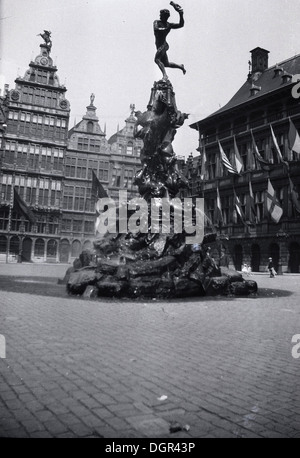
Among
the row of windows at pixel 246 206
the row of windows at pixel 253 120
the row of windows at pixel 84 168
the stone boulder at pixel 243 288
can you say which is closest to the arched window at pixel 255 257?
the row of windows at pixel 246 206

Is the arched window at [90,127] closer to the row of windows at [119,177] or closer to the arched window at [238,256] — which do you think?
the row of windows at [119,177]

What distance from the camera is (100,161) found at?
5062 cm

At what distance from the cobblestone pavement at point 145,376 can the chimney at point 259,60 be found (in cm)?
4110

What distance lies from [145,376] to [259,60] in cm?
4540

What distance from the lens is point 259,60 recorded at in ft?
140

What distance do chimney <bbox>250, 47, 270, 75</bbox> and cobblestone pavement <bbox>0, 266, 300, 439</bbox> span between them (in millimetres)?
41104

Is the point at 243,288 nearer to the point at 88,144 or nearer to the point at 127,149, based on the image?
the point at 88,144

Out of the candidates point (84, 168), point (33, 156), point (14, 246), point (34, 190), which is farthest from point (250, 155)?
point (14, 246)

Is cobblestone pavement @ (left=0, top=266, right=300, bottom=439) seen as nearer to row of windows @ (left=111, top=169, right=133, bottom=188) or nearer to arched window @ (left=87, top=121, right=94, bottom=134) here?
row of windows @ (left=111, top=169, right=133, bottom=188)

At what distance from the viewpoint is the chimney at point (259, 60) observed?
42.2 m

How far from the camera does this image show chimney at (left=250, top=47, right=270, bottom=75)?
4225 centimetres

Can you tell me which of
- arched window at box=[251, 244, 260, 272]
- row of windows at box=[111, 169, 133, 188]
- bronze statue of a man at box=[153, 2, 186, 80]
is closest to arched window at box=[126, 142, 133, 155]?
row of windows at box=[111, 169, 133, 188]

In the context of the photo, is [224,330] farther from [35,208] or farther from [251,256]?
[35,208]
